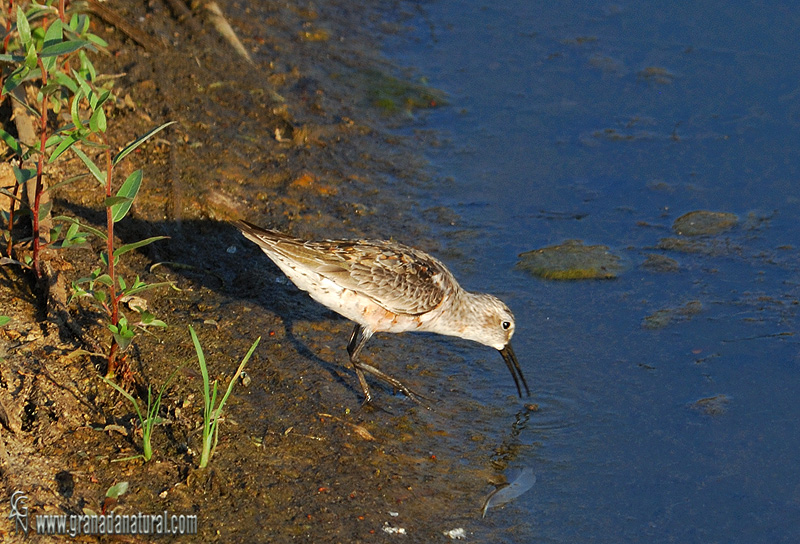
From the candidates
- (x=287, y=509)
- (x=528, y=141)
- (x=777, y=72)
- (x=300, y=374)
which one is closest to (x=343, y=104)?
(x=528, y=141)

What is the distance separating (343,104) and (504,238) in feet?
8.42

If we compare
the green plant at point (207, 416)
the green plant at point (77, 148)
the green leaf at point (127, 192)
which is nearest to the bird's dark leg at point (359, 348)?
the green plant at point (207, 416)

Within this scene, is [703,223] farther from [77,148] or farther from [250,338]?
[77,148]

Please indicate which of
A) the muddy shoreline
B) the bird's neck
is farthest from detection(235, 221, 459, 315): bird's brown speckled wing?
the muddy shoreline

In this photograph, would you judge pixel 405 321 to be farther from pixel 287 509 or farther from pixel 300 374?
pixel 287 509

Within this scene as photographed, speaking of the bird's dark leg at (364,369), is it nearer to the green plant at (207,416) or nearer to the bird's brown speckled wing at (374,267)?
the bird's brown speckled wing at (374,267)

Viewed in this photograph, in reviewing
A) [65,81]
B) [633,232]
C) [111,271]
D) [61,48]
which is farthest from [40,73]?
[633,232]

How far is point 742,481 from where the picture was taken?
208 inches

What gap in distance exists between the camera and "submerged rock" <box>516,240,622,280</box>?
7.28 metres

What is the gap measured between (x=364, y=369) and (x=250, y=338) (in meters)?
0.80

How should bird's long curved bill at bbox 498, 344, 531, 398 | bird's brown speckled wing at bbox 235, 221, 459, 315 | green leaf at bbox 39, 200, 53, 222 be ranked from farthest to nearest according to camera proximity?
bird's long curved bill at bbox 498, 344, 531, 398
bird's brown speckled wing at bbox 235, 221, 459, 315
green leaf at bbox 39, 200, 53, 222

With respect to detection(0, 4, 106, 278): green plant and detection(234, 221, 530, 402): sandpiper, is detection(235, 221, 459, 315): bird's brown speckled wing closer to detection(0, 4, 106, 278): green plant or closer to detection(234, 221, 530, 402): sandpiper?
detection(234, 221, 530, 402): sandpiper

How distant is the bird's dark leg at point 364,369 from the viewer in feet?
19.0

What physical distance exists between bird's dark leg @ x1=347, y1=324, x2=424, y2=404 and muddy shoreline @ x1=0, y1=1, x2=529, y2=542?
0.08m
